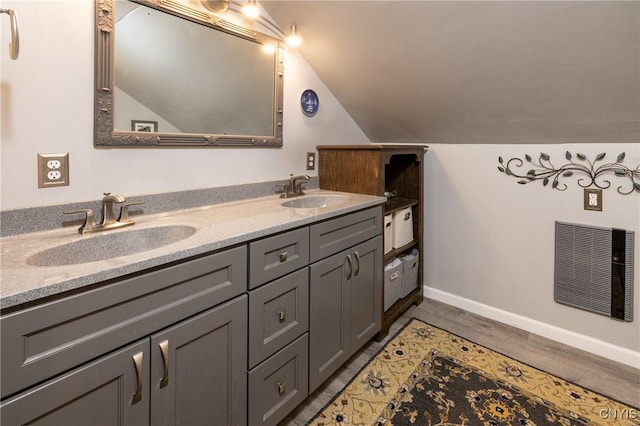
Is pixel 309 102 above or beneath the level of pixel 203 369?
above

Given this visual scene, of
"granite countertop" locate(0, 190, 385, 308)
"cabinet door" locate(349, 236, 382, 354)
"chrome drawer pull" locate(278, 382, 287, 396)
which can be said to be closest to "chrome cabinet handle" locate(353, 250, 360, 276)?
"cabinet door" locate(349, 236, 382, 354)

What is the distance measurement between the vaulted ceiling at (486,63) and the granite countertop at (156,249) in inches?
31.7

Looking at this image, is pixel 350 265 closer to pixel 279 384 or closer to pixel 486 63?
pixel 279 384

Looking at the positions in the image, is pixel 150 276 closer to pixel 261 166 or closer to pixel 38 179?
pixel 38 179

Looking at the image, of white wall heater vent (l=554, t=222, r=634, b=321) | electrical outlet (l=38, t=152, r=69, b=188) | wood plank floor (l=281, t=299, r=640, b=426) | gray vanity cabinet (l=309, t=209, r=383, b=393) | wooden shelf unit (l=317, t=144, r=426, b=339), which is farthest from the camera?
wooden shelf unit (l=317, t=144, r=426, b=339)

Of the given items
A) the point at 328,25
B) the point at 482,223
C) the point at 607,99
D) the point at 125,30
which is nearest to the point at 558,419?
the point at 482,223

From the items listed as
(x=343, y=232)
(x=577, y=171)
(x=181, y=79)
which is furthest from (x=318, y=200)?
(x=577, y=171)

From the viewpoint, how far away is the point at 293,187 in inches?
81.8

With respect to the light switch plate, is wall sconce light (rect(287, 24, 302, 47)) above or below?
above

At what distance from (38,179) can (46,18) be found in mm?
559

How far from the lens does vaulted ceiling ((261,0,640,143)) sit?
148cm

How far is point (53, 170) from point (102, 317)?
690 millimetres

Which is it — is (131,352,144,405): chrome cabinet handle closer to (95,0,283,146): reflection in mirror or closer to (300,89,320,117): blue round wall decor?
(95,0,283,146): reflection in mirror

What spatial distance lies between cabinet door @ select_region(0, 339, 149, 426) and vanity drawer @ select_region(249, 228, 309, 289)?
42cm
